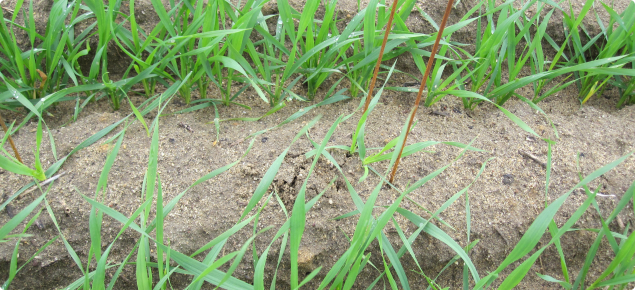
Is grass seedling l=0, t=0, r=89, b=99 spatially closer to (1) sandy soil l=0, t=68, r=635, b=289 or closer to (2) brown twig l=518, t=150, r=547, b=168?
(1) sandy soil l=0, t=68, r=635, b=289

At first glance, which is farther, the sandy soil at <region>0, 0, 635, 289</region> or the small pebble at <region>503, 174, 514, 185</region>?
the small pebble at <region>503, 174, 514, 185</region>

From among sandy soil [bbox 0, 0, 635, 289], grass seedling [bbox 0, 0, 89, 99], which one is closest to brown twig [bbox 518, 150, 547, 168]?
sandy soil [bbox 0, 0, 635, 289]

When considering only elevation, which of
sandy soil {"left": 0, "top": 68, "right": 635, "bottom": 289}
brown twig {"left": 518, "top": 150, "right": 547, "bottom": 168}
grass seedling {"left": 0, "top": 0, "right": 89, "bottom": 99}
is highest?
grass seedling {"left": 0, "top": 0, "right": 89, "bottom": 99}

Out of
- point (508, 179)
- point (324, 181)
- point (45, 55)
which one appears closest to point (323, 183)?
point (324, 181)

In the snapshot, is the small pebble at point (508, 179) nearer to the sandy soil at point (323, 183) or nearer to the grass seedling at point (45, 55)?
the sandy soil at point (323, 183)

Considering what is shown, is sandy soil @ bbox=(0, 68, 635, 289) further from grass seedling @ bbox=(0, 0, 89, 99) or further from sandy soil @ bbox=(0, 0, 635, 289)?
grass seedling @ bbox=(0, 0, 89, 99)

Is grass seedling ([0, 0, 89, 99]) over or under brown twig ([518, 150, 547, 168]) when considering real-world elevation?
over

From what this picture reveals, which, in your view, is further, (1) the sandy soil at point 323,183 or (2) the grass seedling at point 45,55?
(2) the grass seedling at point 45,55

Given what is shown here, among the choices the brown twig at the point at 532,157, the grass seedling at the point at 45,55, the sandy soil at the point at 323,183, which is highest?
the grass seedling at the point at 45,55

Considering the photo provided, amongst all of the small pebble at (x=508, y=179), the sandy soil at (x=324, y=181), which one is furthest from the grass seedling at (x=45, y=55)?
the small pebble at (x=508, y=179)
